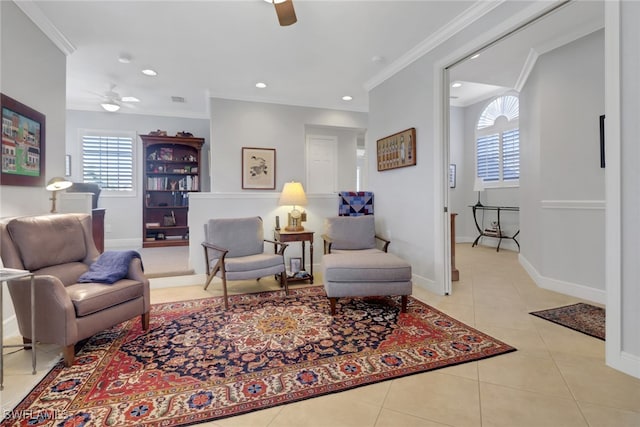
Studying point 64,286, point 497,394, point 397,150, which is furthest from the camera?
point 397,150

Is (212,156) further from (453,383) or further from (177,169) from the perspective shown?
(453,383)

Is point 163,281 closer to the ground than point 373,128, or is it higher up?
closer to the ground

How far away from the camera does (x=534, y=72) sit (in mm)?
3857

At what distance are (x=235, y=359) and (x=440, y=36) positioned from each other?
3.46 meters

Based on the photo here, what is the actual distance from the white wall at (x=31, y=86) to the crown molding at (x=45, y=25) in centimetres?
4

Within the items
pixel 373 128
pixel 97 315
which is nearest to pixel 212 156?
pixel 373 128

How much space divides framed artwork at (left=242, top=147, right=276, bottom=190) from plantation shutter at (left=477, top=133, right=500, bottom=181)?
4298mm

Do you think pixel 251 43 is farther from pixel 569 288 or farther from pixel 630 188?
pixel 569 288

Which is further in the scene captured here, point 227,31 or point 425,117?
point 425,117

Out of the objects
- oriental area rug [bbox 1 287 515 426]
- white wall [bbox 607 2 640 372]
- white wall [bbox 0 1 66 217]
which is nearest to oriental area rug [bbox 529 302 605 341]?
white wall [bbox 607 2 640 372]

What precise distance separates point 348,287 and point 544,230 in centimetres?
260

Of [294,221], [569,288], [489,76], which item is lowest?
[569,288]

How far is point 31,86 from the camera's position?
8.83ft

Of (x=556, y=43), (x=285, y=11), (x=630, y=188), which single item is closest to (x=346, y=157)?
(x=556, y=43)
